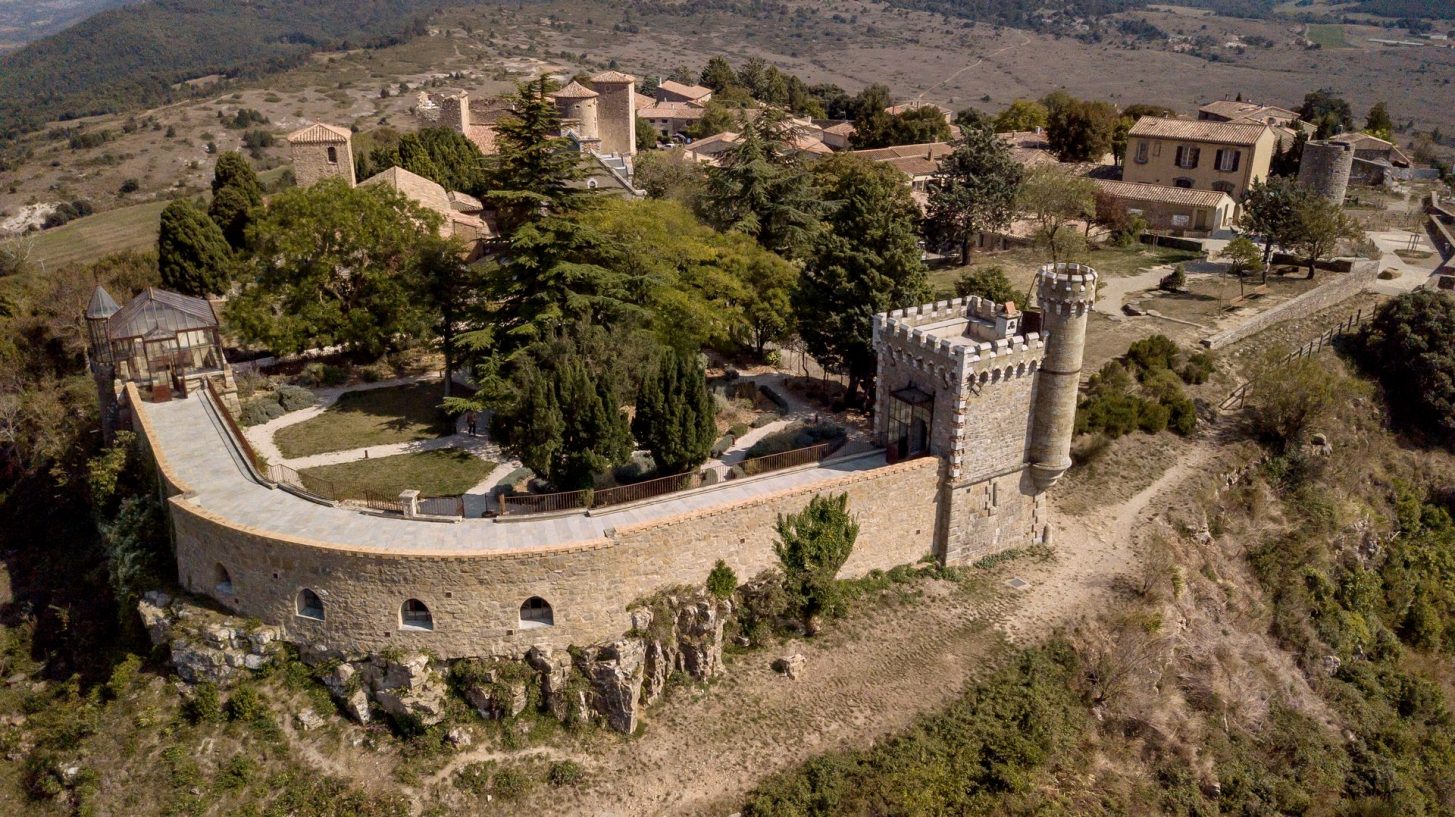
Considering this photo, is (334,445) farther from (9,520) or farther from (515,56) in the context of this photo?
(515,56)

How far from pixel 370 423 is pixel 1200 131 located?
53995 mm

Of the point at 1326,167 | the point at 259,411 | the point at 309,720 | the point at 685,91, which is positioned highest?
the point at 685,91

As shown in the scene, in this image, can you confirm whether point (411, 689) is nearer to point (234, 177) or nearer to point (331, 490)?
point (331, 490)

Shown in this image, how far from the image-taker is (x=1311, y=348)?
46312 mm

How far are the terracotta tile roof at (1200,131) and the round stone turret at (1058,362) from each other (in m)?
39.5

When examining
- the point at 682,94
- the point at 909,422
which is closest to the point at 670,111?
the point at 682,94

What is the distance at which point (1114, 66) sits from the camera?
586ft

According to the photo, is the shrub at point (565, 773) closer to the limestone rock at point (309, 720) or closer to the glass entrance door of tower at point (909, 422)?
the limestone rock at point (309, 720)

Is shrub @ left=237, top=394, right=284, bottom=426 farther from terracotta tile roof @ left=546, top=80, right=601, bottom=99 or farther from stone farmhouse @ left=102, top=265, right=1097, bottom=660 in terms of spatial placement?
terracotta tile roof @ left=546, top=80, right=601, bottom=99

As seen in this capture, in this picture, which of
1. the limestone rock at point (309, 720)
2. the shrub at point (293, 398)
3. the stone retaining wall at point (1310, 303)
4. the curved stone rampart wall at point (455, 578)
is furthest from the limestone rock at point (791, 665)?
the stone retaining wall at point (1310, 303)

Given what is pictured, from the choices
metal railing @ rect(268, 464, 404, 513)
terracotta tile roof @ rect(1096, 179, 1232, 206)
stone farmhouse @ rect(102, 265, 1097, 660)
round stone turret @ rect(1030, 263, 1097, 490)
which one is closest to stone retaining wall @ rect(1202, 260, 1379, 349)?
terracotta tile roof @ rect(1096, 179, 1232, 206)

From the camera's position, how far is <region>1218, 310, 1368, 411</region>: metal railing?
41.4 metres

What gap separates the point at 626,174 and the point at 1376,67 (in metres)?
151

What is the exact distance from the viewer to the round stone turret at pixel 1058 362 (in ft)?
91.5
